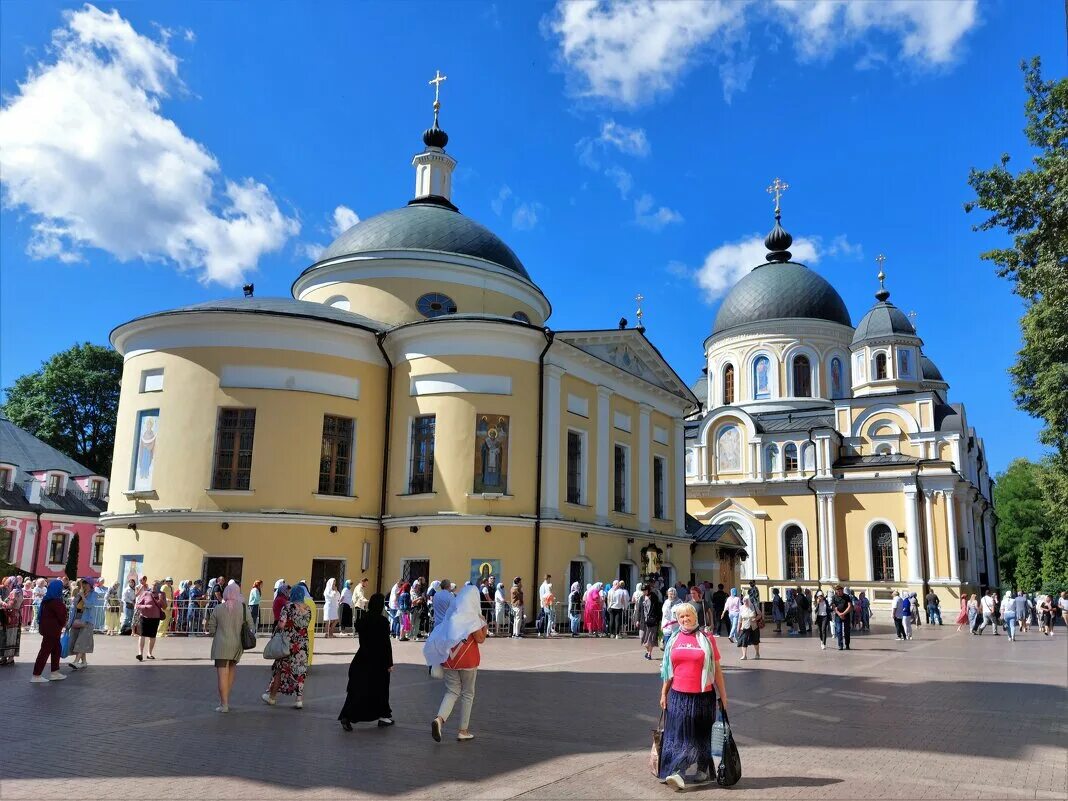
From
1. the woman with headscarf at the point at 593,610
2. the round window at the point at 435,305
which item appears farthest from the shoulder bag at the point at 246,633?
the round window at the point at 435,305

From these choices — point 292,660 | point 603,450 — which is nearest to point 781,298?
point 603,450

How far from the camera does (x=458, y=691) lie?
8.70 metres

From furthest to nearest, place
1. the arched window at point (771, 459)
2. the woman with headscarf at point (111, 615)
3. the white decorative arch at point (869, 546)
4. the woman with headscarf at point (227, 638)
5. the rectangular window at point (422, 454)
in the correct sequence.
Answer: the arched window at point (771, 459) → the white decorative arch at point (869, 546) → the rectangular window at point (422, 454) → the woman with headscarf at point (111, 615) → the woman with headscarf at point (227, 638)

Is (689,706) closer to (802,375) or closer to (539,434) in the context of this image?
(539,434)

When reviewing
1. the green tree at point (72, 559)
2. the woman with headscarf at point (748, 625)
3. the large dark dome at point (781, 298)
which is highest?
the large dark dome at point (781, 298)

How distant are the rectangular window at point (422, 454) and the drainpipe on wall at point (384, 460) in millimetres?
905

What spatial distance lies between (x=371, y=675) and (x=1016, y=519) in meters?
76.4

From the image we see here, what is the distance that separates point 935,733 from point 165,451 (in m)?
20.6

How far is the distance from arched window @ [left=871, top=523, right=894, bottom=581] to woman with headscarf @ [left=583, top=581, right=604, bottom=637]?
1095 inches

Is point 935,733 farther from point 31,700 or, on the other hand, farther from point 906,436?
point 906,436

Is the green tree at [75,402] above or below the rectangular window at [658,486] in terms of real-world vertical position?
above

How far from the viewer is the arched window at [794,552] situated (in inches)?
1905

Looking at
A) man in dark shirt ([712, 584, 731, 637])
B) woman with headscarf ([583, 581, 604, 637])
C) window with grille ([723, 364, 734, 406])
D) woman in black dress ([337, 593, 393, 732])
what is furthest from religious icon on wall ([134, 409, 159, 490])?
window with grille ([723, 364, 734, 406])

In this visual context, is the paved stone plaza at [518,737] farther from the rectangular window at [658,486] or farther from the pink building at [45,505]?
the pink building at [45,505]
